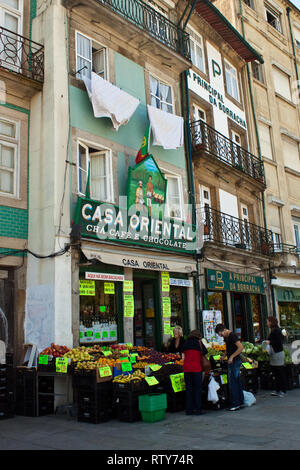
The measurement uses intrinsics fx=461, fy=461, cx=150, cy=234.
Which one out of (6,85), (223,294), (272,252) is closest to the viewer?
(6,85)

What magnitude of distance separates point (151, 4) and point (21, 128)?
24.7 ft

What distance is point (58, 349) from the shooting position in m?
9.31

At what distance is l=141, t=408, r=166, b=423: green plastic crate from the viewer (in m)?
8.10

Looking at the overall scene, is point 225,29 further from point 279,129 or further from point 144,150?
point 144,150

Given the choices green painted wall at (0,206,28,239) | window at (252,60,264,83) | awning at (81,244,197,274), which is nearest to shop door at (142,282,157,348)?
awning at (81,244,197,274)

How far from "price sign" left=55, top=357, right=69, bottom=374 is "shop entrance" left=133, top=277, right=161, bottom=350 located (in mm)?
4498

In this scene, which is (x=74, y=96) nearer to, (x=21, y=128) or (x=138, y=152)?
(x=21, y=128)

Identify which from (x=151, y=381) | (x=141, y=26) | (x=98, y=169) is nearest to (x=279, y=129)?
(x=141, y=26)

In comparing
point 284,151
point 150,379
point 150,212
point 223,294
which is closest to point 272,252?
point 223,294

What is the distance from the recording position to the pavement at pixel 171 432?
636 cm

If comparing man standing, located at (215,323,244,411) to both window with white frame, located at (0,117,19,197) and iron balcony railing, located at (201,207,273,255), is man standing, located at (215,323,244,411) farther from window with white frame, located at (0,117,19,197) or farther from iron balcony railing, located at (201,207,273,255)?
iron balcony railing, located at (201,207,273,255)

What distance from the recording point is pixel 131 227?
11.9 meters

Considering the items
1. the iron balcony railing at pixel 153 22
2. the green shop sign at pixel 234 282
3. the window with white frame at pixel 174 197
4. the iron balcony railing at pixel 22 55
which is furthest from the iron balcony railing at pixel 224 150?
the iron balcony railing at pixel 22 55

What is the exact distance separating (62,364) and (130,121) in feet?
23.7
